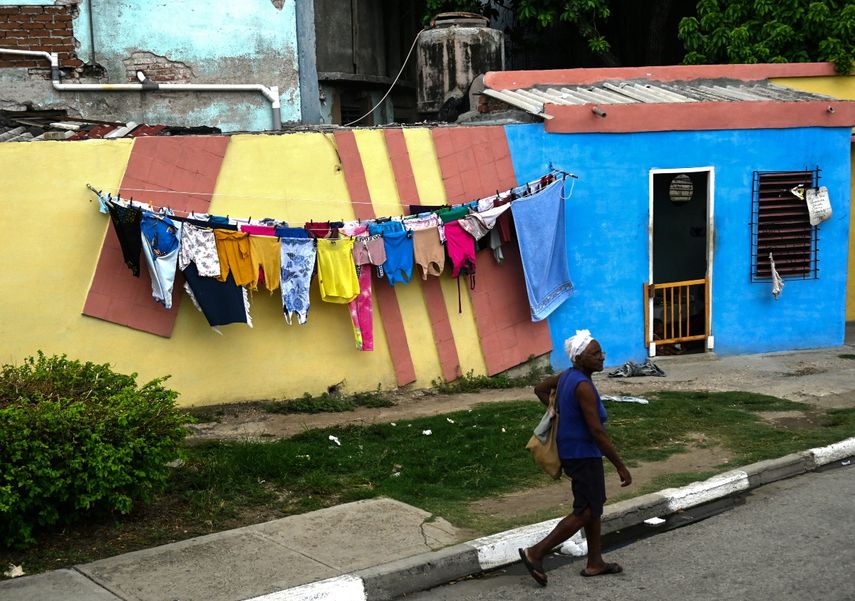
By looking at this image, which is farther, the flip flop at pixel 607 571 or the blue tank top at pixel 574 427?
the flip flop at pixel 607 571

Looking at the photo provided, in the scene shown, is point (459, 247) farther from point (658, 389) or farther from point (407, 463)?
point (407, 463)

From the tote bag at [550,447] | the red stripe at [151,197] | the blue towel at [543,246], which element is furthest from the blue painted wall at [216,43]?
the tote bag at [550,447]

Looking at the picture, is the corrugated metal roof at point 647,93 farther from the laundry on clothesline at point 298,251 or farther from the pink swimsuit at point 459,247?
the pink swimsuit at point 459,247

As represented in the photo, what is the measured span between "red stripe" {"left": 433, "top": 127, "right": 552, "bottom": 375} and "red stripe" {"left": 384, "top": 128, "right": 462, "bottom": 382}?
1.28 feet

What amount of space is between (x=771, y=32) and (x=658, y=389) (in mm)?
7335

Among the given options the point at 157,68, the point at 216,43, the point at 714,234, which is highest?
the point at 216,43

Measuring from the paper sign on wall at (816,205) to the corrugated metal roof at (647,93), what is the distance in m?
1.24

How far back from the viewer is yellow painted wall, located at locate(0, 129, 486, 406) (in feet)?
31.6

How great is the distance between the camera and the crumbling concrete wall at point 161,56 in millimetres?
12633

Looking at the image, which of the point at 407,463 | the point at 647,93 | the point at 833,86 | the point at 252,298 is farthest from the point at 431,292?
the point at 833,86

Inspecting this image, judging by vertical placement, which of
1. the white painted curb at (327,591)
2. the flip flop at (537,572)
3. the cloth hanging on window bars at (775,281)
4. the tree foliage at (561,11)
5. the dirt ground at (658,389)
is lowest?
the dirt ground at (658,389)

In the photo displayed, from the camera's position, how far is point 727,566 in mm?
6520

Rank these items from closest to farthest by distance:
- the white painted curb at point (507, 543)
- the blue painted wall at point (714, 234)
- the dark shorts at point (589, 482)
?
the dark shorts at point (589, 482)
the white painted curb at point (507, 543)
the blue painted wall at point (714, 234)

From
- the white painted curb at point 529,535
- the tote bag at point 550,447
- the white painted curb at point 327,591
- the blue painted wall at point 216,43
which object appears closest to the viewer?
the white painted curb at point 327,591
